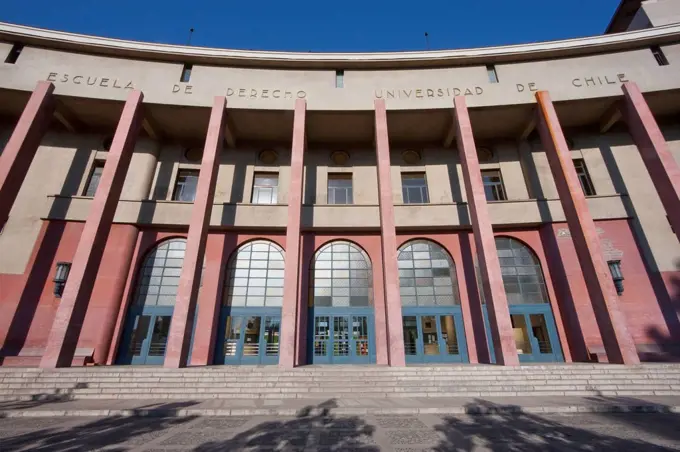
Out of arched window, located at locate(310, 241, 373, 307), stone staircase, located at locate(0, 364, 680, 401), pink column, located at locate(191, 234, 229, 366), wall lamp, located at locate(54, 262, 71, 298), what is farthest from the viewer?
arched window, located at locate(310, 241, 373, 307)

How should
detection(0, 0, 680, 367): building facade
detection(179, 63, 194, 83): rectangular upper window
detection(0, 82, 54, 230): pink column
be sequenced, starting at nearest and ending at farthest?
detection(0, 82, 54, 230): pink column, detection(0, 0, 680, 367): building facade, detection(179, 63, 194, 83): rectangular upper window

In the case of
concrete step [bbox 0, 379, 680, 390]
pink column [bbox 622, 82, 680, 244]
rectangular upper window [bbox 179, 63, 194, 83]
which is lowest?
concrete step [bbox 0, 379, 680, 390]

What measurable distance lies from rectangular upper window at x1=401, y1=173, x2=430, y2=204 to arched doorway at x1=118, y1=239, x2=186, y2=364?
1229cm

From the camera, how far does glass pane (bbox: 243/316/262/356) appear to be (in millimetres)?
14227

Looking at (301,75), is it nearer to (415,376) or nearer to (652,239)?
(415,376)

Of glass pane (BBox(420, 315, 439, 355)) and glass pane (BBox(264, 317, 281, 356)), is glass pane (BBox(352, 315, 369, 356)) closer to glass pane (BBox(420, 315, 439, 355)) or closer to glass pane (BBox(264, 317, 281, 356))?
glass pane (BBox(420, 315, 439, 355))

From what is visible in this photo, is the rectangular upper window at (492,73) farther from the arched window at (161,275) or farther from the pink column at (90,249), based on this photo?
the arched window at (161,275)

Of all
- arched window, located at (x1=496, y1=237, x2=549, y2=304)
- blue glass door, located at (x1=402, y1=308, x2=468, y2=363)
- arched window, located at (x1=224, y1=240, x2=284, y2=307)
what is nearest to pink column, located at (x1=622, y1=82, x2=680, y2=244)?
arched window, located at (x1=496, y1=237, x2=549, y2=304)

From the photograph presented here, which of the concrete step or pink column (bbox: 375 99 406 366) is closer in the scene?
the concrete step

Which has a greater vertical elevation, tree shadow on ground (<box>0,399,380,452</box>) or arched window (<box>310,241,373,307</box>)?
arched window (<box>310,241,373,307</box>)

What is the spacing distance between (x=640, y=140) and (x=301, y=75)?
664 inches

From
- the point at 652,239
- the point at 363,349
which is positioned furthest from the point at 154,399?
the point at 652,239

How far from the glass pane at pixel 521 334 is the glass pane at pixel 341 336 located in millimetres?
7938

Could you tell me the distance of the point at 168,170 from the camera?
55.3 feet
